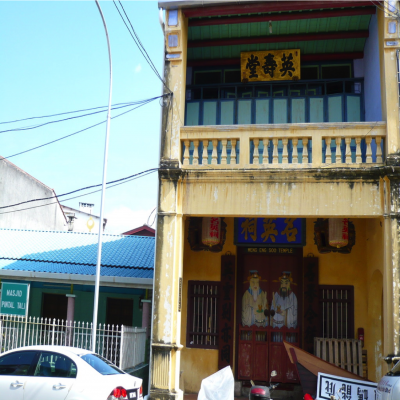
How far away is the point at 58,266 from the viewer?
43.3 ft

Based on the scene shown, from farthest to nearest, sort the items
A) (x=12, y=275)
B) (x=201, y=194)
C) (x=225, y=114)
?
(x=12, y=275) → (x=225, y=114) → (x=201, y=194)

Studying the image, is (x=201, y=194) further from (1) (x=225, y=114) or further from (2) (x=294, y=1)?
(2) (x=294, y=1)

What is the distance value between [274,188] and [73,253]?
24.1 feet

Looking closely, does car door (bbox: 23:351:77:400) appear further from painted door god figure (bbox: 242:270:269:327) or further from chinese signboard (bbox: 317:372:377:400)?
painted door god figure (bbox: 242:270:269:327)

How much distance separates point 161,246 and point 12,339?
485 cm

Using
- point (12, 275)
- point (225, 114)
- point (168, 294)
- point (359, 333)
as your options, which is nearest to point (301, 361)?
point (359, 333)

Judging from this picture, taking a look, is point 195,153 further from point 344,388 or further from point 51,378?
point 344,388

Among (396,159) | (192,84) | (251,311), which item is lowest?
(251,311)

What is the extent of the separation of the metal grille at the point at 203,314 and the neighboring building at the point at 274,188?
2 centimetres

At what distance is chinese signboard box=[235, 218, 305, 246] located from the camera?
1126 cm

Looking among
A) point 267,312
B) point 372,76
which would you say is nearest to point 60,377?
point 267,312

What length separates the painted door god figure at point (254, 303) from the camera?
11297 millimetres

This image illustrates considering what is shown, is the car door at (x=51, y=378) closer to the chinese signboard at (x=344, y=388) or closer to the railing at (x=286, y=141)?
the railing at (x=286, y=141)

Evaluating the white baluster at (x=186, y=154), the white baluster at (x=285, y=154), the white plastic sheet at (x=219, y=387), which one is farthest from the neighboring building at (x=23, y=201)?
the white plastic sheet at (x=219, y=387)
